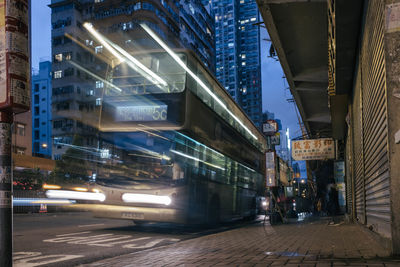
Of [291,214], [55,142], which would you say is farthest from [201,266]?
[55,142]

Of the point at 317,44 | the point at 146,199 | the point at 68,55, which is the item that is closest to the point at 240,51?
the point at 68,55

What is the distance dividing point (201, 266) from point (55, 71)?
226 feet

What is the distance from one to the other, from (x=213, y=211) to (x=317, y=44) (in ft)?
21.7

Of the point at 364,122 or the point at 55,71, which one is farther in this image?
the point at 55,71

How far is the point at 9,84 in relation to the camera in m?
3.47

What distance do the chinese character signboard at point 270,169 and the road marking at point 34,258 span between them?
9.67 m

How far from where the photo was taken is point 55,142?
68.5 m

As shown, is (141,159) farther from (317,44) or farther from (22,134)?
(22,134)

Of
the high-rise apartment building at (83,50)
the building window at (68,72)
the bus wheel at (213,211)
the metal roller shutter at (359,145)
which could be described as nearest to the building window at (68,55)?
the high-rise apartment building at (83,50)

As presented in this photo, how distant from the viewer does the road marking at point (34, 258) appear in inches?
275

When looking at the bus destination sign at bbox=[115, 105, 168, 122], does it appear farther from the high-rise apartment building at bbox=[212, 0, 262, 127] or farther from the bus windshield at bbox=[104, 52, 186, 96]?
the high-rise apartment building at bbox=[212, 0, 262, 127]

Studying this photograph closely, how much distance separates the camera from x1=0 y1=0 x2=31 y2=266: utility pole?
11.2ft

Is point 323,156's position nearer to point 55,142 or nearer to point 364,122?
point 364,122

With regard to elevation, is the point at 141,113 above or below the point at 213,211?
above
